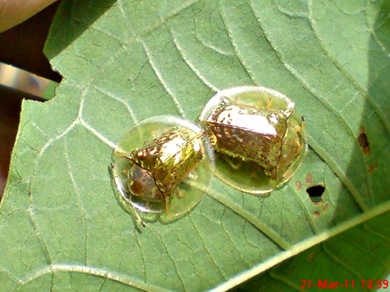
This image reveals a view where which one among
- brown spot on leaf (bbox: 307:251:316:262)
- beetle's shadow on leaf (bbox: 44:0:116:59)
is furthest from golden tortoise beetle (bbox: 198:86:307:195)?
beetle's shadow on leaf (bbox: 44:0:116:59)

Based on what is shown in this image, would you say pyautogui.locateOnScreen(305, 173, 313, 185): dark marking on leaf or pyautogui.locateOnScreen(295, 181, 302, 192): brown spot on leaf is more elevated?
pyautogui.locateOnScreen(305, 173, 313, 185): dark marking on leaf

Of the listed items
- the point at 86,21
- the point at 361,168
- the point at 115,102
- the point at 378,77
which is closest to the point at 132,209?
the point at 115,102

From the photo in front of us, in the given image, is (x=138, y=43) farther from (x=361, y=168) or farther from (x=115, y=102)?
(x=361, y=168)

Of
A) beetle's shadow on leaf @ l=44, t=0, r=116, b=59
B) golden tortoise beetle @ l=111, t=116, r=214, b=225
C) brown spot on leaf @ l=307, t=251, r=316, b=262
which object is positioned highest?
beetle's shadow on leaf @ l=44, t=0, r=116, b=59

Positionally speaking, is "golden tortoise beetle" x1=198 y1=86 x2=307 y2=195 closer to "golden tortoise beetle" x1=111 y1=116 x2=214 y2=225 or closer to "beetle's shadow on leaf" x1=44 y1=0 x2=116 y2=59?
"golden tortoise beetle" x1=111 y1=116 x2=214 y2=225

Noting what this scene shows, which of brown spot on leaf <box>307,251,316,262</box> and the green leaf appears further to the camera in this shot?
brown spot on leaf <box>307,251,316,262</box>

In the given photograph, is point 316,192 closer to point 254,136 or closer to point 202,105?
point 254,136

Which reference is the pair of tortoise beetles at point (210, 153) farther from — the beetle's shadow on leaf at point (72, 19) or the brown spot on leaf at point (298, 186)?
the beetle's shadow on leaf at point (72, 19)

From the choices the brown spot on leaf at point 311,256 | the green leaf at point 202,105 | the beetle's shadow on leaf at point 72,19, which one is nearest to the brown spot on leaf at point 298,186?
the green leaf at point 202,105
